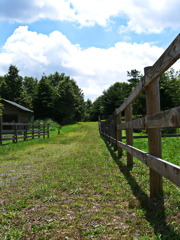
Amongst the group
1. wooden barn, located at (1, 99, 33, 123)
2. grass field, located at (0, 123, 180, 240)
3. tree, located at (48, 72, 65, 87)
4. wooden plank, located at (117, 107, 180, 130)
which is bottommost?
grass field, located at (0, 123, 180, 240)

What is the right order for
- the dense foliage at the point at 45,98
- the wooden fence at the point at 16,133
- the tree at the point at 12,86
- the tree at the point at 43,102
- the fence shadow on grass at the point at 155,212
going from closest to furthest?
the fence shadow on grass at the point at 155,212, the wooden fence at the point at 16,133, the dense foliage at the point at 45,98, the tree at the point at 12,86, the tree at the point at 43,102

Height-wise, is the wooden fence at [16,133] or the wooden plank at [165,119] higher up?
the wooden plank at [165,119]

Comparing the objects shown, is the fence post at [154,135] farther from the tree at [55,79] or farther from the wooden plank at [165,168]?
the tree at [55,79]

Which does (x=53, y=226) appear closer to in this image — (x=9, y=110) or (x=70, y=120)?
(x=9, y=110)

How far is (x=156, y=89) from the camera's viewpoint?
3053 mm

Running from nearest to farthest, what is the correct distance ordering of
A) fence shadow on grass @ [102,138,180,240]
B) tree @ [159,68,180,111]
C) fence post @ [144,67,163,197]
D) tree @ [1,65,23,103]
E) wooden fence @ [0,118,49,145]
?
fence shadow on grass @ [102,138,180,240] → fence post @ [144,67,163,197] → wooden fence @ [0,118,49,145] → tree @ [159,68,180,111] → tree @ [1,65,23,103]

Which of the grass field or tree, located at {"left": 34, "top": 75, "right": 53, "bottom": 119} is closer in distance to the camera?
the grass field

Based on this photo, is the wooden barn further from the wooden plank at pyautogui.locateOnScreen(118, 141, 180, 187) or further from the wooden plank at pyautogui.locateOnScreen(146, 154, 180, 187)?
the wooden plank at pyautogui.locateOnScreen(146, 154, 180, 187)

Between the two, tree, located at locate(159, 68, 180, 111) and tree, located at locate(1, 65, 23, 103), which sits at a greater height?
tree, located at locate(1, 65, 23, 103)

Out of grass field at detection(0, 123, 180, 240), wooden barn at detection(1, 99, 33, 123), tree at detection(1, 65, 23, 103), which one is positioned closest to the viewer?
grass field at detection(0, 123, 180, 240)

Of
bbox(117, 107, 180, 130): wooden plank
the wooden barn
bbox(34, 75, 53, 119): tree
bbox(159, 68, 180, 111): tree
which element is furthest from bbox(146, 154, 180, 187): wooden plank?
bbox(34, 75, 53, 119): tree

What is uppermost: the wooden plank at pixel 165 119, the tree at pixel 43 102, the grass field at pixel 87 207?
the tree at pixel 43 102

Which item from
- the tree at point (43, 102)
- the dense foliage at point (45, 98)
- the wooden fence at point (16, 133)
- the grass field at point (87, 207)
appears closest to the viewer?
Answer: the grass field at point (87, 207)

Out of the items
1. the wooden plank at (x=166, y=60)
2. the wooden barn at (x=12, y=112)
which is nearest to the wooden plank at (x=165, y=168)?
the wooden plank at (x=166, y=60)
